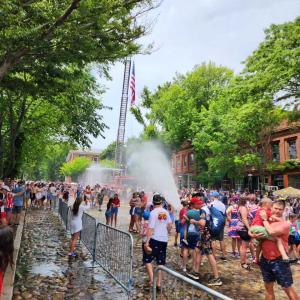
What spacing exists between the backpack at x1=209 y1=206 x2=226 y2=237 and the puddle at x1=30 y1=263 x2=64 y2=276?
345 cm

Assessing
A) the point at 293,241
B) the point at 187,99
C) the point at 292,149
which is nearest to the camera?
the point at 293,241

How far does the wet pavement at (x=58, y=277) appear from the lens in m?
5.98

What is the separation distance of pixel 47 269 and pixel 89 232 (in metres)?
1.81

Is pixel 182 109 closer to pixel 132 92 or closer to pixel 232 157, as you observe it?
pixel 132 92

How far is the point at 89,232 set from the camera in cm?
919

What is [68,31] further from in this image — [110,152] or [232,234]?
[110,152]

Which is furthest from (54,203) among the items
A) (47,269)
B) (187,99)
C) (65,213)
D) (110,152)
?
(110,152)

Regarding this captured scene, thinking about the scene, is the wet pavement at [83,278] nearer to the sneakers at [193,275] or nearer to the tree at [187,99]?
the sneakers at [193,275]

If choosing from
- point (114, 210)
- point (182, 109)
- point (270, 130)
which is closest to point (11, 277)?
point (114, 210)

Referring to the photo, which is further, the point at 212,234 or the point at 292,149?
the point at 292,149

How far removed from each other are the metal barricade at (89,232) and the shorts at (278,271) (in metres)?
4.57

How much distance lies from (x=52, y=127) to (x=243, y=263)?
20637mm

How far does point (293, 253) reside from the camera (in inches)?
382

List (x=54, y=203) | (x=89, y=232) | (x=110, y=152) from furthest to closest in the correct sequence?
(x=110, y=152), (x=54, y=203), (x=89, y=232)
